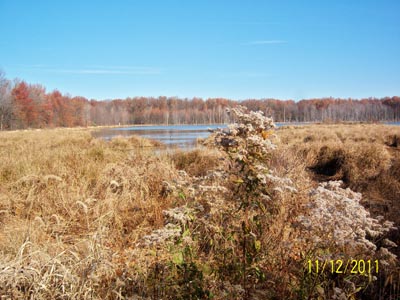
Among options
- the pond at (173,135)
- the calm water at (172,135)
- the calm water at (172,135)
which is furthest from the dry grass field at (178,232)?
the calm water at (172,135)

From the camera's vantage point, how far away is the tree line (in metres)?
53.0

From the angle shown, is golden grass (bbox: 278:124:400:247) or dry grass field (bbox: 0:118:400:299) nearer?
dry grass field (bbox: 0:118:400:299)

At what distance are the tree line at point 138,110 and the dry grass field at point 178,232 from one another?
2271 cm

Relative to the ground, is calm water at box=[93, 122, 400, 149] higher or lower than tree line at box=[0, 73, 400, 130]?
lower

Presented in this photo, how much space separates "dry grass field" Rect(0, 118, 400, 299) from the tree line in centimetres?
2271

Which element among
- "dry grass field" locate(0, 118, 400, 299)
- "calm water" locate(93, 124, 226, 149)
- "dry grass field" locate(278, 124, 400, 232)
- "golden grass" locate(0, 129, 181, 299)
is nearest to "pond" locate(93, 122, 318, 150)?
"calm water" locate(93, 124, 226, 149)

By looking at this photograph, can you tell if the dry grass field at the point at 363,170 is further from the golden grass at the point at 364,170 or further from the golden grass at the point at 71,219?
the golden grass at the point at 71,219

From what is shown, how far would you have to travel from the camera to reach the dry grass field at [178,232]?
2262 millimetres

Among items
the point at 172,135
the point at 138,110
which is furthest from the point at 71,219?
the point at 138,110

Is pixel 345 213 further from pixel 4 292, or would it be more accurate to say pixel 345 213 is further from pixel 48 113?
pixel 48 113

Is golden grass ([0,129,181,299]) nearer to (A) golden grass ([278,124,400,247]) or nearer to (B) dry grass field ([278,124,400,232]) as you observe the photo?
(A) golden grass ([278,124,400,247])

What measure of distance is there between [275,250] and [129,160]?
5.10 meters

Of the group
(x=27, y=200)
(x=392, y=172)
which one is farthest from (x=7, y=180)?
(x=392, y=172)

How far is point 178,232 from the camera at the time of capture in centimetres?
225
